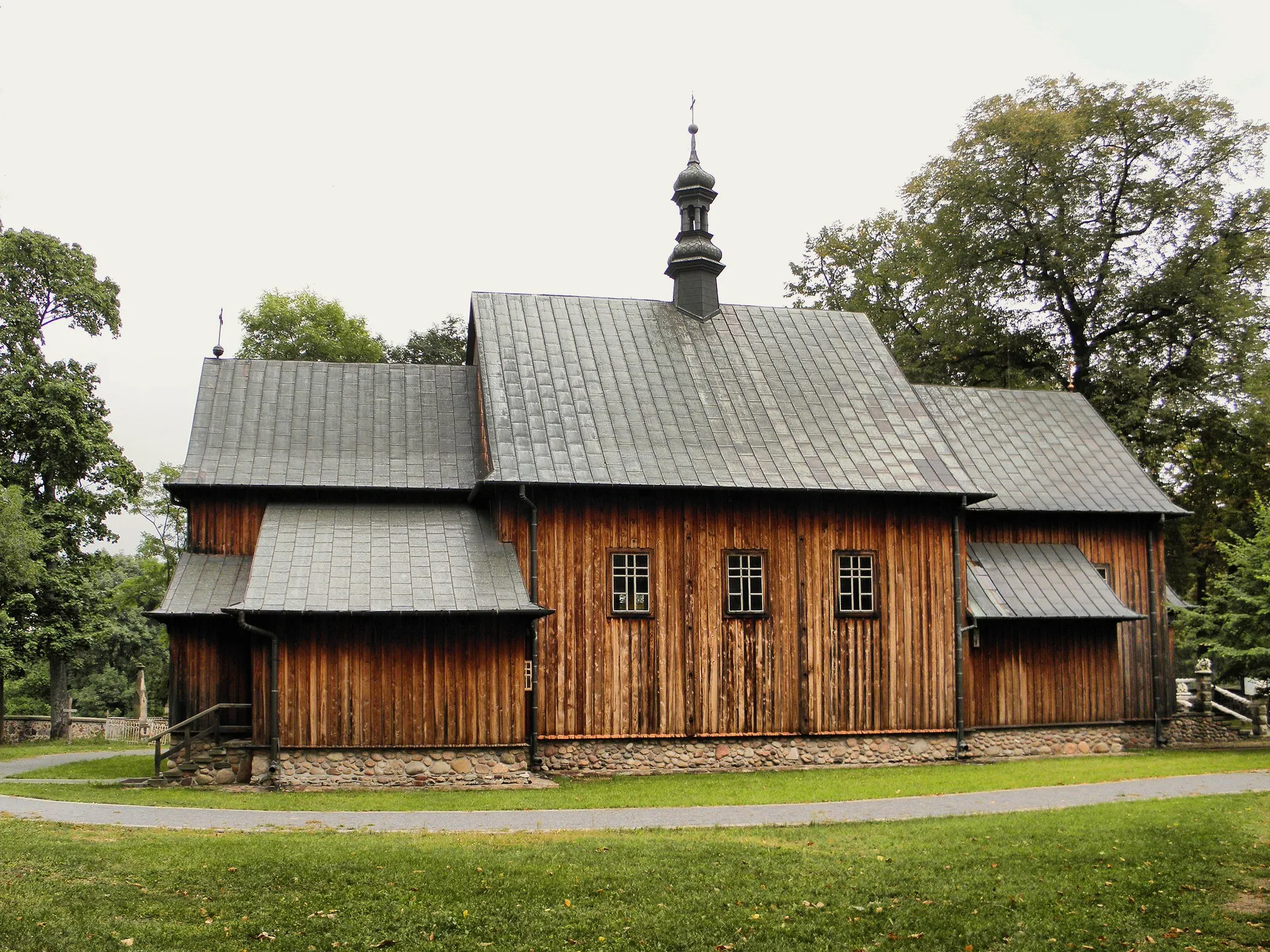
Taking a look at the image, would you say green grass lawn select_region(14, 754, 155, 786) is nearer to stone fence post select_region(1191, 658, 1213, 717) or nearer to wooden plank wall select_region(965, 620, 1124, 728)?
wooden plank wall select_region(965, 620, 1124, 728)

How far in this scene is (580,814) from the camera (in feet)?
49.2

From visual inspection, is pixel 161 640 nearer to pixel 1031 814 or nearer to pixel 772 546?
pixel 772 546

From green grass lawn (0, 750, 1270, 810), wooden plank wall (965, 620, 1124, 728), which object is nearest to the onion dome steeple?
wooden plank wall (965, 620, 1124, 728)

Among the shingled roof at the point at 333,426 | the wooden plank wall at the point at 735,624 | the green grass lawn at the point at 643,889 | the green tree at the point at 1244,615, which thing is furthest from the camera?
the green tree at the point at 1244,615

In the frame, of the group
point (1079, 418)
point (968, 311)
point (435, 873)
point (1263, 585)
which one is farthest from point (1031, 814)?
point (968, 311)

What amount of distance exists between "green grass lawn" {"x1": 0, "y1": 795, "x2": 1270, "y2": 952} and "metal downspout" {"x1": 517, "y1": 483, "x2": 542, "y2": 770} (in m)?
7.01

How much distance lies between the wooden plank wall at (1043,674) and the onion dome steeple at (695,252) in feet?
28.8

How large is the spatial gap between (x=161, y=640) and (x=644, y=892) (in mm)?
44467

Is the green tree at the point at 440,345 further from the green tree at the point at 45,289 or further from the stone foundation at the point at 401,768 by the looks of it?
the stone foundation at the point at 401,768

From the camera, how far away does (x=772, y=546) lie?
21.6 m

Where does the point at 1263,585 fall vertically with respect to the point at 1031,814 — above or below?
above

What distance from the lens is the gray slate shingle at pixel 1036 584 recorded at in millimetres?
22844

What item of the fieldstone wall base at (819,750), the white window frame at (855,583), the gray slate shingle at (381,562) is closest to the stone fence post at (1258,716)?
the fieldstone wall base at (819,750)

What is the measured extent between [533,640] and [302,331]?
24723mm
